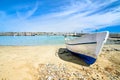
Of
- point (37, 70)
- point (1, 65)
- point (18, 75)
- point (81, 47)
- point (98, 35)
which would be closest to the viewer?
point (18, 75)

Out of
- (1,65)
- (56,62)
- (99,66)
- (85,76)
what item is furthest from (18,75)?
(99,66)

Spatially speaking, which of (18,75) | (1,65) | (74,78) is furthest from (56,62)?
(1,65)

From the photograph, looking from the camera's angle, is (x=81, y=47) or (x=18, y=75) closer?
(x=18, y=75)

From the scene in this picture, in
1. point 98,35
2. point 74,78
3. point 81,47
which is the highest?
point 98,35

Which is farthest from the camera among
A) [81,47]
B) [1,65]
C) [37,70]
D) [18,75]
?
[81,47]

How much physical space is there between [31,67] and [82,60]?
3342mm

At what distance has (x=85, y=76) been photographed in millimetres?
6473

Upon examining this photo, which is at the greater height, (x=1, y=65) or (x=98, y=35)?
(x=98, y=35)

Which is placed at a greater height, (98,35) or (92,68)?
(98,35)

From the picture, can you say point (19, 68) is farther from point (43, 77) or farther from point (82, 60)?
point (82, 60)

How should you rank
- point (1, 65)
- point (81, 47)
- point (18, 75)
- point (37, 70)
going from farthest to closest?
point (81, 47) < point (1, 65) < point (37, 70) < point (18, 75)

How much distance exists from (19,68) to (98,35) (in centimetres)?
500

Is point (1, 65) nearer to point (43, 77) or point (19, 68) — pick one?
point (19, 68)

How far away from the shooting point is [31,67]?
7160 millimetres
